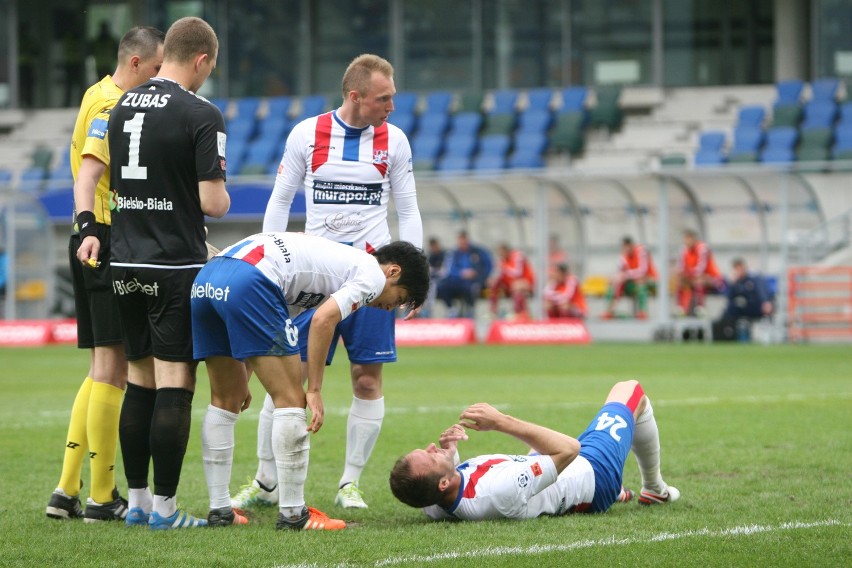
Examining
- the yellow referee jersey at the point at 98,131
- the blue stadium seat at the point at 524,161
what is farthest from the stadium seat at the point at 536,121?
the yellow referee jersey at the point at 98,131

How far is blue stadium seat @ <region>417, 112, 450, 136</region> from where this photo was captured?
1283 inches

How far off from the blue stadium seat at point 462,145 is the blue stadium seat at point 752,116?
6458 mm

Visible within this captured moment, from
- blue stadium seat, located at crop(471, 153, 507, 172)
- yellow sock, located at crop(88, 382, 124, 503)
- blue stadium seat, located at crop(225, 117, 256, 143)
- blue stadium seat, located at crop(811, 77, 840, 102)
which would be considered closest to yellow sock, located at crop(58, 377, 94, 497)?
yellow sock, located at crop(88, 382, 124, 503)

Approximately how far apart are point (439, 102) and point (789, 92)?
9.06 m

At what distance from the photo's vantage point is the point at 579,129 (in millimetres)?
30859

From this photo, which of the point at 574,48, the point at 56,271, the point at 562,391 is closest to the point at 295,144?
the point at 562,391

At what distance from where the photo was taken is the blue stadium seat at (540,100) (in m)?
32.3

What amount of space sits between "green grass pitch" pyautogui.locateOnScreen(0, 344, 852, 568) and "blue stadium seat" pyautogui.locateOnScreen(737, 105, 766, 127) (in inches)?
603

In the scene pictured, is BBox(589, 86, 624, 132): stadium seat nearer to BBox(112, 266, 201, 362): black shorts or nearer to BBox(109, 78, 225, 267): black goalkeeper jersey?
BBox(109, 78, 225, 267): black goalkeeper jersey

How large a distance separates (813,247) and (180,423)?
1867cm

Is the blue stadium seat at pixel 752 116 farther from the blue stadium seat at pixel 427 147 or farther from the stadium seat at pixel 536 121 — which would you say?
the blue stadium seat at pixel 427 147

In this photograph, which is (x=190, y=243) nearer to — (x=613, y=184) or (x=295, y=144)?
(x=295, y=144)

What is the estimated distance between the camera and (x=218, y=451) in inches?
227

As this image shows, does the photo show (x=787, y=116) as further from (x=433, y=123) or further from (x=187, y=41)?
(x=187, y=41)
